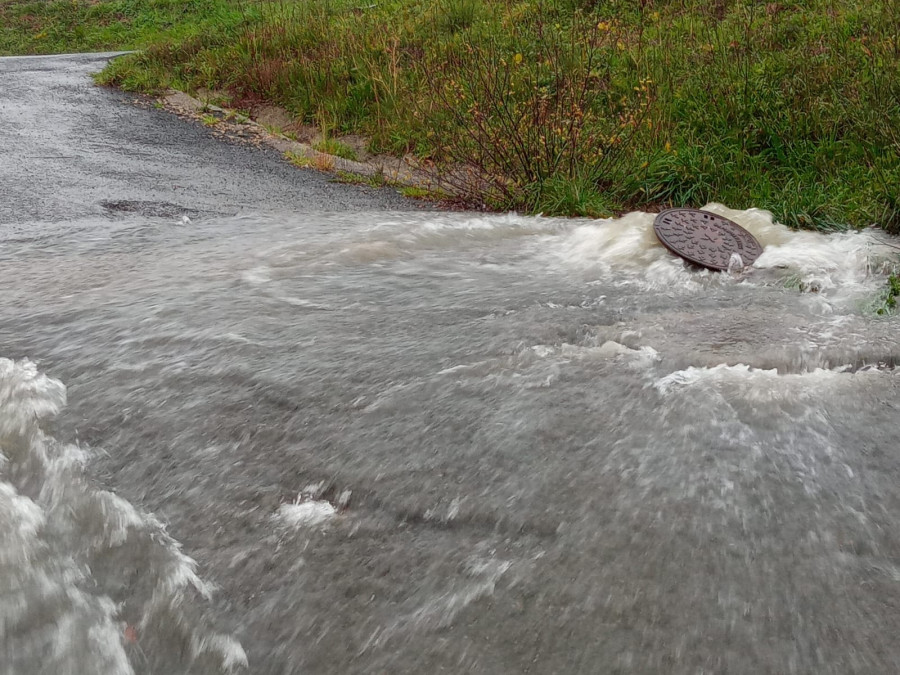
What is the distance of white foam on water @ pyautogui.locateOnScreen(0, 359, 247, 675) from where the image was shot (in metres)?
2.15

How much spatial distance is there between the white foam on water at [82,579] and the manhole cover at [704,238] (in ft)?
12.2

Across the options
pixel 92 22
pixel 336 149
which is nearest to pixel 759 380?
pixel 336 149

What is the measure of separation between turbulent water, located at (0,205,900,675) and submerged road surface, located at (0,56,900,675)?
12mm

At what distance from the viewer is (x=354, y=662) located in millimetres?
2098

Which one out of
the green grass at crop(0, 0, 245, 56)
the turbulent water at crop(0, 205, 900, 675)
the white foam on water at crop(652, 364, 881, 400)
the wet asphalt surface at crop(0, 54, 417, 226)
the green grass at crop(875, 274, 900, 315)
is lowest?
the green grass at crop(0, 0, 245, 56)

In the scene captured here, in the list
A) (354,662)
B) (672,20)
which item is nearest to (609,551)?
(354,662)

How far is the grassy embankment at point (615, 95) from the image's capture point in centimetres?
639

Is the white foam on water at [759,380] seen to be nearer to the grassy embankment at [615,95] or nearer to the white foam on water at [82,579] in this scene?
the white foam on water at [82,579]

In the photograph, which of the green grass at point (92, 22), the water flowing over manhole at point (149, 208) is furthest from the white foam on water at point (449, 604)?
the green grass at point (92, 22)

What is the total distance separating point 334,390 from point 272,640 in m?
1.31

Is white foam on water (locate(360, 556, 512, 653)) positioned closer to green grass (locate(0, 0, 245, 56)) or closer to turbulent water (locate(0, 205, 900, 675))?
turbulent water (locate(0, 205, 900, 675))

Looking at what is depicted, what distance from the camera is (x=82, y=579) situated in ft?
7.79

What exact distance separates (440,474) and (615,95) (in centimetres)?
650

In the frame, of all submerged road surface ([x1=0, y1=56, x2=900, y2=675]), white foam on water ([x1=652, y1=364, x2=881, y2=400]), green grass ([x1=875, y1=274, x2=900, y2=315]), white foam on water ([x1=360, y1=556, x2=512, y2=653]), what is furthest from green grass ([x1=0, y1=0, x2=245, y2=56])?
white foam on water ([x1=360, y1=556, x2=512, y2=653])
